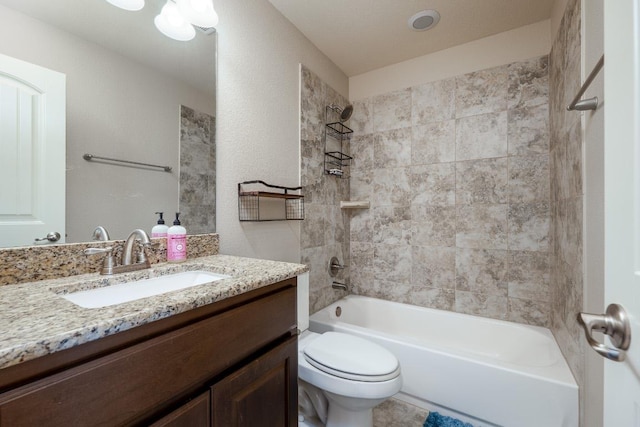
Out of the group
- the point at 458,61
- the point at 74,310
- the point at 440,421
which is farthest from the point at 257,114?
the point at 440,421

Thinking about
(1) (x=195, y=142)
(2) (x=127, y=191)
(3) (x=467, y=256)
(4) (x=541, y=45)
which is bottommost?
(3) (x=467, y=256)

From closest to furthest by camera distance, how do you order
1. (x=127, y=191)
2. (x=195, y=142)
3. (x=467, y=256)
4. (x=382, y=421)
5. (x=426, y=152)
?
(x=127, y=191)
(x=195, y=142)
(x=382, y=421)
(x=467, y=256)
(x=426, y=152)

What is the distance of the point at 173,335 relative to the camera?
59 cm

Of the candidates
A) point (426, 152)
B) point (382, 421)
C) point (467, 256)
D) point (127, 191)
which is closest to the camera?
point (127, 191)

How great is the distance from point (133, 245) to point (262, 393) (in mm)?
686

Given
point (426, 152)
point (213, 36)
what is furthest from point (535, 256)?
point (213, 36)

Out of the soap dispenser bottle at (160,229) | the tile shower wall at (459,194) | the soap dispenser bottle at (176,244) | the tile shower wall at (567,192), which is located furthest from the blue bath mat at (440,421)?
the soap dispenser bottle at (160,229)

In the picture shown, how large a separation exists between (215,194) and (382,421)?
1.64 metres

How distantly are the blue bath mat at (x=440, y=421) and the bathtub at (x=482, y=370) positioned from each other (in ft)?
0.14

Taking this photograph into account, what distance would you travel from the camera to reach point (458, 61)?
2.05 meters

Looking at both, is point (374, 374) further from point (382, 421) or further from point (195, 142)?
point (195, 142)

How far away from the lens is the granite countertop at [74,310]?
41cm

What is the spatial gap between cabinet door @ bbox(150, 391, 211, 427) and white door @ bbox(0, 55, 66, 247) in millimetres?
678

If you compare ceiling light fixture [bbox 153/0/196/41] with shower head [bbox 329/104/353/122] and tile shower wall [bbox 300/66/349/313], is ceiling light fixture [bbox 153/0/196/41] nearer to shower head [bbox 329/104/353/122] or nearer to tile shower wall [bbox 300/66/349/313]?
tile shower wall [bbox 300/66/349/313]
